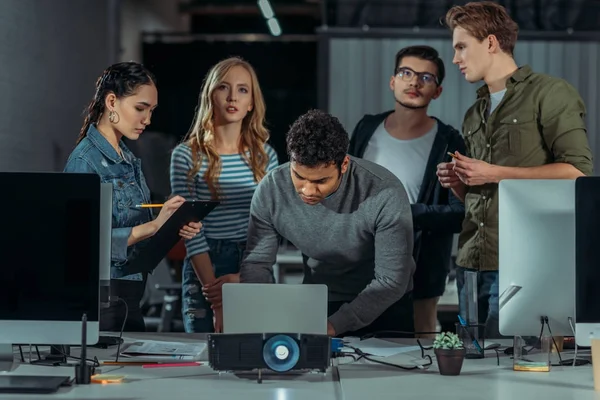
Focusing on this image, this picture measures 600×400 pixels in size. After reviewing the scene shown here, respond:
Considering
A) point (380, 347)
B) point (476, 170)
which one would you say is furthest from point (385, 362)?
point (476, 170)

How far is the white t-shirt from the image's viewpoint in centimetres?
353

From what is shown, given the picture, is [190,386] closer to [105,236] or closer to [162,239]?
[105,236]

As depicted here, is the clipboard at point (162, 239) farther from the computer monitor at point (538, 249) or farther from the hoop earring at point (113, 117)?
the computer monitor at point (538, 249)

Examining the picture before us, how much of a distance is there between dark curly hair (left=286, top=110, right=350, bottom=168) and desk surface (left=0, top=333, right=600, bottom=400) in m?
0.60

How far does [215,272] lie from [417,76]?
1082mm

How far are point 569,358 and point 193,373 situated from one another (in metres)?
1.04

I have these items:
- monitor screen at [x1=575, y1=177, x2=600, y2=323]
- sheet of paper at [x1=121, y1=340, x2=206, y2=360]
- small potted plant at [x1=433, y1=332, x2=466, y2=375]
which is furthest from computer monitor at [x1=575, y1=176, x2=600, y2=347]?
sheet of paper at [x1=121, y1=340, x2=206, y2=360]

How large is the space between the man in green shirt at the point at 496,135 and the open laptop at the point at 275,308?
0.79 metres

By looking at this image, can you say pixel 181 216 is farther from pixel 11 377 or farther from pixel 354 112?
pixel 354 112

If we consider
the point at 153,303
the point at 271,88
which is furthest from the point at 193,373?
the point at 271,88

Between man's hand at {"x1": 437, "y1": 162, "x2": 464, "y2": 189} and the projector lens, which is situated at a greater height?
man's hand at {"x1": 437, "y1": 162, "x2": 464, "y2": 189}

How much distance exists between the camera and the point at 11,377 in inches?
86.3

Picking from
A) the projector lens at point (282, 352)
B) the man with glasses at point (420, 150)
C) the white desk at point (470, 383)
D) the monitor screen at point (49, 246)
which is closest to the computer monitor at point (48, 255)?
the monitor screen at point (49, 246)

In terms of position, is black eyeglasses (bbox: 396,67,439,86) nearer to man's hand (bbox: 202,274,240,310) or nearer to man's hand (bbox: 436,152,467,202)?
man's hand (bbox: 436,152,467,202)
